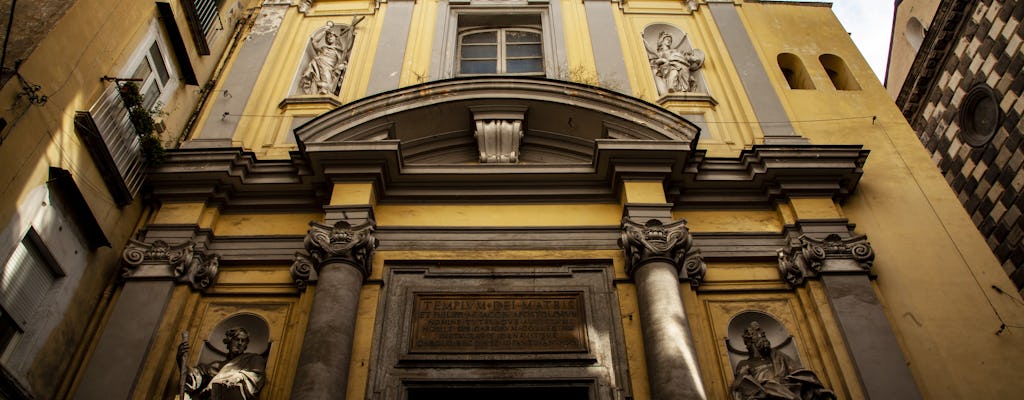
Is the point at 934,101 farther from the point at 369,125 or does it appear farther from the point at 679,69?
the point at 369,125

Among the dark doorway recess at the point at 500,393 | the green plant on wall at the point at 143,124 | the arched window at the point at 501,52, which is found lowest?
the dark doorway recess at the point at 500,393

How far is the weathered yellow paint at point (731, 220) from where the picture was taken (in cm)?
888

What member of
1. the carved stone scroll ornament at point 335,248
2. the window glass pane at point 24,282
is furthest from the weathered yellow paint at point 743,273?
the window glass pane at point 24,282

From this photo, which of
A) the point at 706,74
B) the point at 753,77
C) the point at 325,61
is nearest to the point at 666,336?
the point at 753,77

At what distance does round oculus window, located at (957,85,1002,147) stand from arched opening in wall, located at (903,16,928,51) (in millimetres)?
3807

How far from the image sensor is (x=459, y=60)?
39.1ft

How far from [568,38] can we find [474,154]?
2855 millimetres

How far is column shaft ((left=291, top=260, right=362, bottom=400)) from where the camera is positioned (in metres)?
6.77

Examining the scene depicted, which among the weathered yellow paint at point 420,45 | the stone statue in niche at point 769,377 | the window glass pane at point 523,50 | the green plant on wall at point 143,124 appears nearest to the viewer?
the stone statue in niche at point 769,377

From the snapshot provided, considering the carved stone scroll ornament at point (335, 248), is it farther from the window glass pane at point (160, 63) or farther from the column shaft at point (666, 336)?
the window glass pane at point (160, 63)

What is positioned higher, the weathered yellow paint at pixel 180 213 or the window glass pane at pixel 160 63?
the window glass pane at pixel 160 63

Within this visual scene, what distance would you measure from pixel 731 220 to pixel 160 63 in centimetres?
708

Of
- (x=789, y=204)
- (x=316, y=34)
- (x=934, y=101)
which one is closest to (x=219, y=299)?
(x=316, y=34)

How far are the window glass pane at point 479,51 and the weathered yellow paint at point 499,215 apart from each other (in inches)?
148
